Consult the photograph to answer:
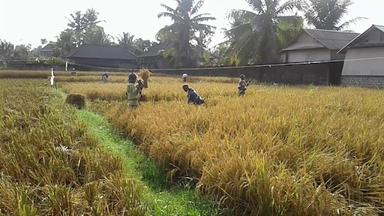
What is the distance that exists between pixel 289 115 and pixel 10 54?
5139 centimetres

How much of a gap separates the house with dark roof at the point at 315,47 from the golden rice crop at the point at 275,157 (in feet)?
72.6

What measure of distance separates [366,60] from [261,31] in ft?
32.5

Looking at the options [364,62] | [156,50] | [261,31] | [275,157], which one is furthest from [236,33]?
[275,157]

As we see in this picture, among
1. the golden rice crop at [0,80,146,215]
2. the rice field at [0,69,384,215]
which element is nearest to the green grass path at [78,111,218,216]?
the rice field at [0,69,384,215]

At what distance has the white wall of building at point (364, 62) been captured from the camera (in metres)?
22.1

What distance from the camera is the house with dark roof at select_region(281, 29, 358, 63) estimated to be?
2884 cm

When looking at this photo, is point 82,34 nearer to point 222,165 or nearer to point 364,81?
point 364,81

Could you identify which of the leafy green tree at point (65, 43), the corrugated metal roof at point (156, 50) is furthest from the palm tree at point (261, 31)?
the leafy green tree at point (65, 43)

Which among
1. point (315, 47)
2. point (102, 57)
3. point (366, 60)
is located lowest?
point (102, 57)

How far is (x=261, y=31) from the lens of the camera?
31281 millimetres

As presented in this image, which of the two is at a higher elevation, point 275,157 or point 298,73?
point 298,73

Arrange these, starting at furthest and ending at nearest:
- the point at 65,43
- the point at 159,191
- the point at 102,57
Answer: the point at 65,43 < the point at 102,57 < the point at 159,191

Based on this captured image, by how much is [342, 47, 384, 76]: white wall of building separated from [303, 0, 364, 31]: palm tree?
16783 mm

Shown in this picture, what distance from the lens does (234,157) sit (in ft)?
14.9
